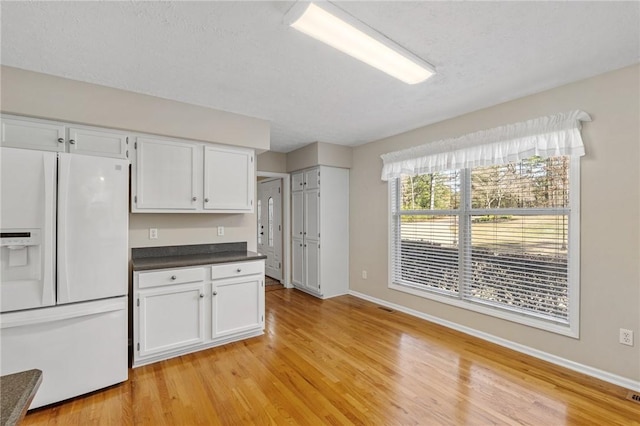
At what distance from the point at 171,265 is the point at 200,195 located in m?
0.81

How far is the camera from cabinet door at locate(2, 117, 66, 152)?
2322mm

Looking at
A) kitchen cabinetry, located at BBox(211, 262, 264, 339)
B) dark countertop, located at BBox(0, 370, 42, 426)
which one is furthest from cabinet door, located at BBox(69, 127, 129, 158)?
dark countertop, located at BBox(0, 370, 42, 426)

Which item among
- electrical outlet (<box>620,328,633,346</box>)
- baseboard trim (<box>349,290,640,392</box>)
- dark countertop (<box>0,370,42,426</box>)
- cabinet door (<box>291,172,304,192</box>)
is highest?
cabinet door (<box>291,172,304,192</box>)

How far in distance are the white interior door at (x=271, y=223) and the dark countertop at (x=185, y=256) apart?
6.68ft

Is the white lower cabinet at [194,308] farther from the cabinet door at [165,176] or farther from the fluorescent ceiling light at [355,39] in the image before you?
the fluorescent ceiling light at [355,39]

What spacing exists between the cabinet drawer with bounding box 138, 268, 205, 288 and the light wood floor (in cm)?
72

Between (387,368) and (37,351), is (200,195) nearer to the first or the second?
(37,351)

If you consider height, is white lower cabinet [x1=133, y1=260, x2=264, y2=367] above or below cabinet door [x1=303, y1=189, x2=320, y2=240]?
below

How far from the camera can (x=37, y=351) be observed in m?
2.01

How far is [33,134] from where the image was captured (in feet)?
7.86

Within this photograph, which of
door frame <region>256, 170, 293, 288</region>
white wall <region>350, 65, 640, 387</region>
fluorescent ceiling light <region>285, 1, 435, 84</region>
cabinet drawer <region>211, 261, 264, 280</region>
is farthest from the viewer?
door frame <region>256, 170, 293, 288</region>

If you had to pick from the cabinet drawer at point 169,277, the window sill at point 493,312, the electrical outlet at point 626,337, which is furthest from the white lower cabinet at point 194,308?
the electrical outlet at point 626,337

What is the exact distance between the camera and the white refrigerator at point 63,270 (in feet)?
6.38

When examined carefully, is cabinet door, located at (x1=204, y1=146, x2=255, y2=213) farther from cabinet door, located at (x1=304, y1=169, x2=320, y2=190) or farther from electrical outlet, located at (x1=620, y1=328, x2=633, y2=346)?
electrical outlet, located at (x1=620, y1=328, x2=633, y2=346)
